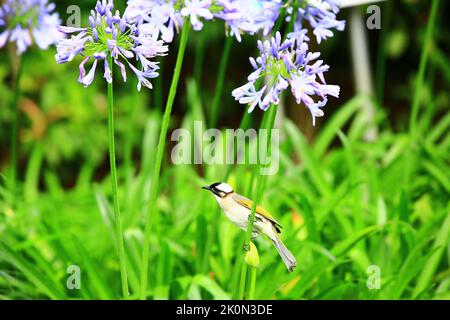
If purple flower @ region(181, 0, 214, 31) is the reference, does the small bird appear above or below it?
below

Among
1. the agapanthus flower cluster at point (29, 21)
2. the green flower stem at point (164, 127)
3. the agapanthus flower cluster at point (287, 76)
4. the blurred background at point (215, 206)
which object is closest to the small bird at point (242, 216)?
the green flower stem at point (164, 127)

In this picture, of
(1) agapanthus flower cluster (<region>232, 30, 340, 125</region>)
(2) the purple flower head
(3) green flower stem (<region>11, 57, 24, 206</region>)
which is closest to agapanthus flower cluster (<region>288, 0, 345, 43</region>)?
(2) the purple flower head

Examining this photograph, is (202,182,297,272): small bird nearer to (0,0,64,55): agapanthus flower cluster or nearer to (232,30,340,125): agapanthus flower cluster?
(232,30,340,125): agapanthus flower cluster

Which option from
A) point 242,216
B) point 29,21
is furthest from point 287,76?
point 29,21

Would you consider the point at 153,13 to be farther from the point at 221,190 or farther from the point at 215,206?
the point at 215,206

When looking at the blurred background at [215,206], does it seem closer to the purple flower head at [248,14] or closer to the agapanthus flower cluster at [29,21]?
the agapanthus flower cluster at [29,21]

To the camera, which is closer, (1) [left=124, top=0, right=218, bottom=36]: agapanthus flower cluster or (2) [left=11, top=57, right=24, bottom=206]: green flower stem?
(1) [left=124, top=0, right=218, bottom=36]: agapanthus flower cluster

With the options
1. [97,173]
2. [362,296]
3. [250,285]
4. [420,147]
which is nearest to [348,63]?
[97,173]
